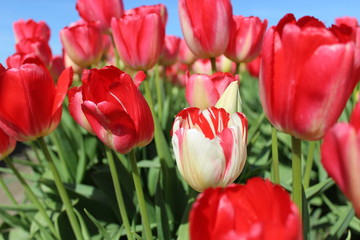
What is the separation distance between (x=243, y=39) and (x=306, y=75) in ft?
2.14

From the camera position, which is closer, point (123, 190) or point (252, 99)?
point (123, 190)

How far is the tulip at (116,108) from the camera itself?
0.64 m

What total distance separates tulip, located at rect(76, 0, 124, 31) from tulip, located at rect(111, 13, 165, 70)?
402mm

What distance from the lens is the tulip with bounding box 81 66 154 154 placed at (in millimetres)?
641

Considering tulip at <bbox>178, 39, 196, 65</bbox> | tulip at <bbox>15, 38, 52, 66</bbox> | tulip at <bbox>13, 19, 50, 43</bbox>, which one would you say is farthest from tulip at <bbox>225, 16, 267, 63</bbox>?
tulip at <bbox>178, 39, 196, 65</bbox>

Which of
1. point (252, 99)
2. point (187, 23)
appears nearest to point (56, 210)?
point (187, 23)

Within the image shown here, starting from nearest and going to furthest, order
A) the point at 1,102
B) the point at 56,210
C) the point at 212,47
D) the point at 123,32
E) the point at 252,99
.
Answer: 1. the point at 1,102
2. the point at 212,47
3. the point at 123,32
4. the point at 56,210
5. the point at 252,99

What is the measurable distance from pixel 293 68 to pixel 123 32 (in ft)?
2.19

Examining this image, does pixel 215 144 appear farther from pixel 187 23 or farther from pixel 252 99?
pixel 252 99

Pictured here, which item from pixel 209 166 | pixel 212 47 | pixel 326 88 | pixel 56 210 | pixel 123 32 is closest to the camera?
pixel 326 88

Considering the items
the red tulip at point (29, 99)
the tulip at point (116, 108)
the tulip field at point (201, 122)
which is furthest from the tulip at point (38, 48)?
the tulip at point (116, 108)

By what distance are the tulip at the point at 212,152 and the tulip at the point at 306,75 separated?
0.08 m

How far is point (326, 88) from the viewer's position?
0.44 m

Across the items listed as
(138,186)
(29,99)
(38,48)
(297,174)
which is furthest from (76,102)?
(38,48)
